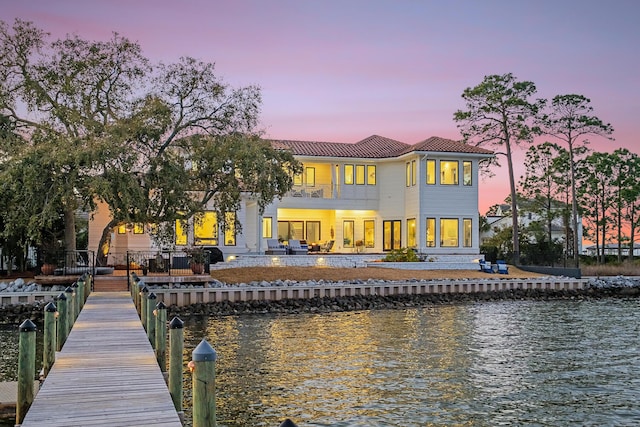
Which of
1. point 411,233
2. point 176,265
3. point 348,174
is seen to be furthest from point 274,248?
point 176,265

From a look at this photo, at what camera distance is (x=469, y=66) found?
130 ft

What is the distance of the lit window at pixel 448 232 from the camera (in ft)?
131

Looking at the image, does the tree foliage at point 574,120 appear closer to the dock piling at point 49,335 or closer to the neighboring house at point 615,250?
the neighboring house at point 615,250

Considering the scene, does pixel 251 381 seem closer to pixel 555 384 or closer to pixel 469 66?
pixel 555 384

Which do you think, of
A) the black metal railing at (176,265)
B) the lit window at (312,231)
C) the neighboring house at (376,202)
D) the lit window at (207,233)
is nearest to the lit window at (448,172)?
the neighboring house at (376,202)

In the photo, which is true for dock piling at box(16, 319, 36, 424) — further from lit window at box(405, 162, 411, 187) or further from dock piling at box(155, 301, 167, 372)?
lit window at box(405, 162, 411, 187)

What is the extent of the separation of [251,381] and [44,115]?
1875 cm

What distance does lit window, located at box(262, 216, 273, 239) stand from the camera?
3991cm

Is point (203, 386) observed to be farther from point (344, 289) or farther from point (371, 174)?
point (371, 174)

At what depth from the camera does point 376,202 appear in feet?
139

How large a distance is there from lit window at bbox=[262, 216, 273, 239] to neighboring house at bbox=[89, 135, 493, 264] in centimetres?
6

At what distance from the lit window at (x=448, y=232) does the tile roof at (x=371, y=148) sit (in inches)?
164

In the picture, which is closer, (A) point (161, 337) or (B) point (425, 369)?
(A) point (161, 337)

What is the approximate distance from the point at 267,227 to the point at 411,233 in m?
8.56
